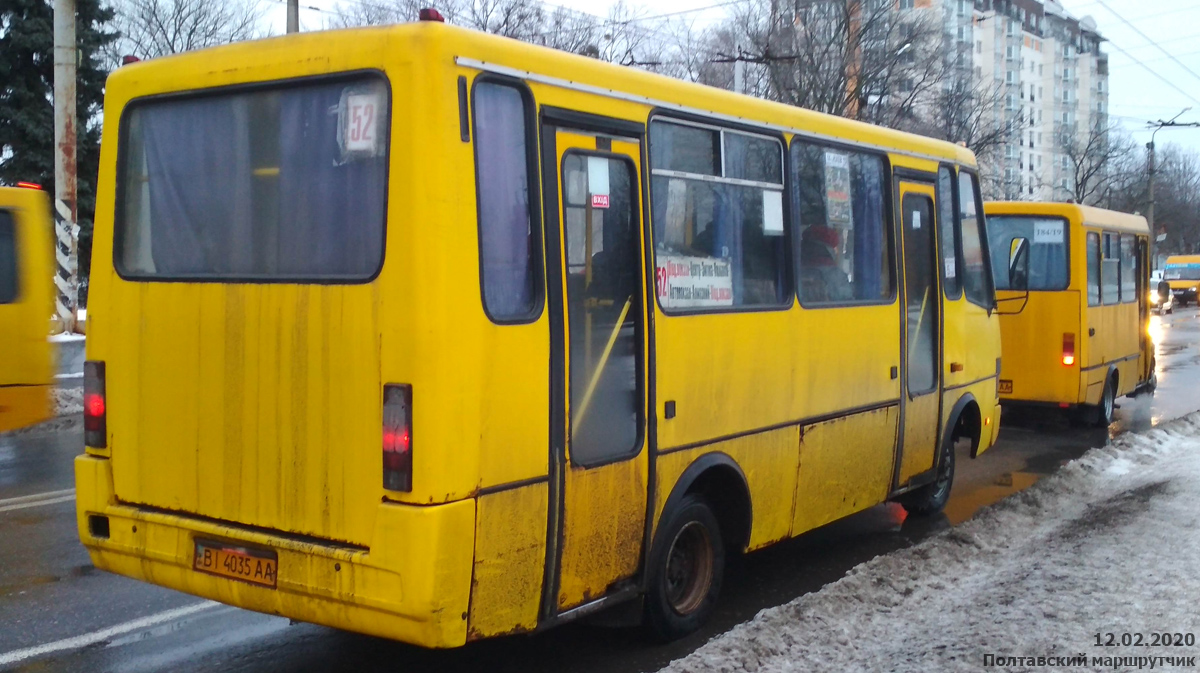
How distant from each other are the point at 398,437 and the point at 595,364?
3.51 ft

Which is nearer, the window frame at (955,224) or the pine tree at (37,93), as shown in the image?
the window frame at (955,224)

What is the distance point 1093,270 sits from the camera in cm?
1383

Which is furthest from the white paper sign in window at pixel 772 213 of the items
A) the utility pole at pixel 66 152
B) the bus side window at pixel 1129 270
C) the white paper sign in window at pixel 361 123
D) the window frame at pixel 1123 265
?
the utility pole at pixel 66 152

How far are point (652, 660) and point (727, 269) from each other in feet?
6.58

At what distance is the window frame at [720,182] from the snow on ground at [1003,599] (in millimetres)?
1498

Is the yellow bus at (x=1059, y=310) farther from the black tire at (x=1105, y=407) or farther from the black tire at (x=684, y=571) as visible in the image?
the black tire at (x=684, y=571)

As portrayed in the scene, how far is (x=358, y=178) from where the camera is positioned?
4402mm

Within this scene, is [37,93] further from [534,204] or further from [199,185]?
[534,204]

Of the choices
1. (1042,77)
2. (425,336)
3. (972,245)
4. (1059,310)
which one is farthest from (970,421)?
(1042,77)

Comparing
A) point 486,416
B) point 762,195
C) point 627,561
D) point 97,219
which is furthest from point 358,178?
point 762,195

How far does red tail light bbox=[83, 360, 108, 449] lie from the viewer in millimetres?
5004

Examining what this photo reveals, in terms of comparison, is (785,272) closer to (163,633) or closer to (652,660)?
(652,660)

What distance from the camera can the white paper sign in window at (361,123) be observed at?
435 cm

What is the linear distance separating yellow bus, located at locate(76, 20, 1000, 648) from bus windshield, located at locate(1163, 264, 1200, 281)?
2360 inches
